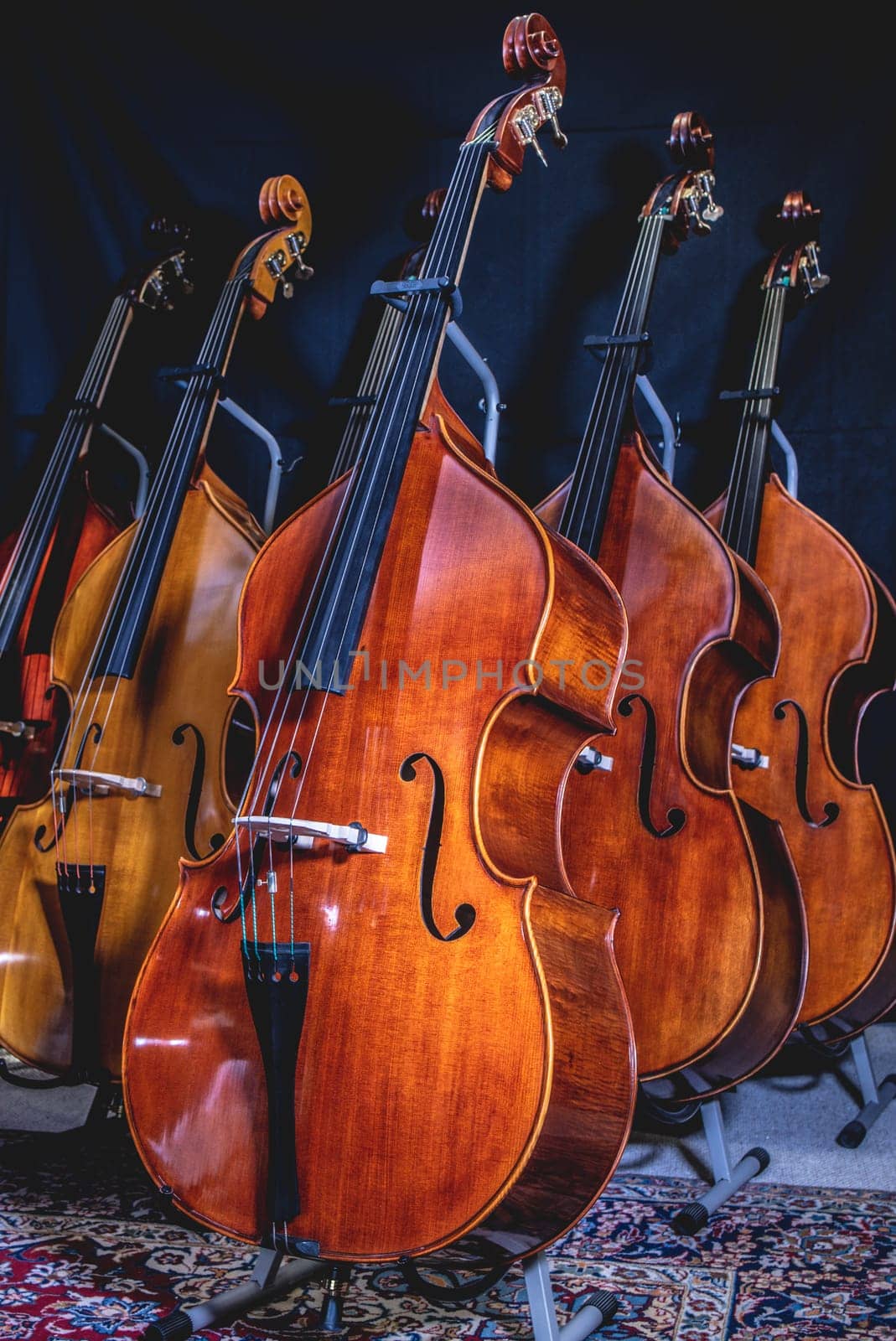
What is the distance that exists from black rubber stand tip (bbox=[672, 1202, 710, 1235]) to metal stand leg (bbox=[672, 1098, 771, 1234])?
12 millimetres

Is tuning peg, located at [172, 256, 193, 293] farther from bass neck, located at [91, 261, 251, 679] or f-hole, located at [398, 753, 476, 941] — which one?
f-hole, located at [398, 753, 476, 941]

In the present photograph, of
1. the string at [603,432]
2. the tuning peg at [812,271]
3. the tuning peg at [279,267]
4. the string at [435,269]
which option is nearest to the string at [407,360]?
the string at [435,269]

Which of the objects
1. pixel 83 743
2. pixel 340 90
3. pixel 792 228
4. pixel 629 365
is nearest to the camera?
pixel 83 743

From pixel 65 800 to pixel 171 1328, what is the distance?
95 centimetres

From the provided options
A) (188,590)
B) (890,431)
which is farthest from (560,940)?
(890,431)

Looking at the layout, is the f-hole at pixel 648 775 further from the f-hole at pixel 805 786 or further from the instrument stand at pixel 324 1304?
the instrument stand at pixel 324 1304

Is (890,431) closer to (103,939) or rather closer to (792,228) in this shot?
(792,228)

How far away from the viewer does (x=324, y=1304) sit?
1.64m

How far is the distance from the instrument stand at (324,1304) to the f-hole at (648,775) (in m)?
0.72

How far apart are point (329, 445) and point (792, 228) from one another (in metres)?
1.28

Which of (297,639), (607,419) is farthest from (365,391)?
(297,639)

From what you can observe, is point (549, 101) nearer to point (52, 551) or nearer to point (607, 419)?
point (607, 419)

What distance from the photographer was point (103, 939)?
211 cm

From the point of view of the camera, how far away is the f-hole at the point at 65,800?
2160 mm
